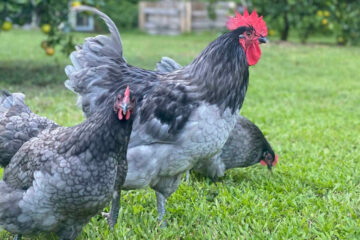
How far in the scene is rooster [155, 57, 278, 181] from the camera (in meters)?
4.72

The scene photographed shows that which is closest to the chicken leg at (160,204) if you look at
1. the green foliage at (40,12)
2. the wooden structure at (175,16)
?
the green foliage at (40,12)

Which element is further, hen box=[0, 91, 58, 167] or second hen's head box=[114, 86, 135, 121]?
hen box=[0, 91, 58, 167]

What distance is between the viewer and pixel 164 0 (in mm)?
23156

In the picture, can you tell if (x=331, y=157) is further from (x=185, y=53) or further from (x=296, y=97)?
(x=185, y=53)

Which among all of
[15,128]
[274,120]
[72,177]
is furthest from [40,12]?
[72,177]

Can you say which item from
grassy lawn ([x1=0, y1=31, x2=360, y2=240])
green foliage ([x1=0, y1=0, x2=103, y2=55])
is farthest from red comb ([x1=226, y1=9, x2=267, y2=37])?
green foliage ([x1=0, y1=0, x2=103, y2=55])

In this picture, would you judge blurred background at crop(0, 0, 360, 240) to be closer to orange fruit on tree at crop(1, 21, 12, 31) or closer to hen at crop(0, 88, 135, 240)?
orange fruit on tree at crop(1, 21, 12, 31)

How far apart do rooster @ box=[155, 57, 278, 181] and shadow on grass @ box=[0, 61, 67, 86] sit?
5.07 meters

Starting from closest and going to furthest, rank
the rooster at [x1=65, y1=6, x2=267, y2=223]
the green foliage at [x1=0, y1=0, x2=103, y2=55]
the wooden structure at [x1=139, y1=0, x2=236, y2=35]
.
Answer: the rooster at [x1=65, y1=6, x2=267, y2=223] < the green foliage at [x1=0, y1=0, x2=103, y2=55] < the wooden structure at [x1=139, y1=0, x2=236, y2=35]

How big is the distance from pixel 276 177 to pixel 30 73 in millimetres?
6557

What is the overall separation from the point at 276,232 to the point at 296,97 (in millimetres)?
5510

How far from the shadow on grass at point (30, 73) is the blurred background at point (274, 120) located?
24 mm

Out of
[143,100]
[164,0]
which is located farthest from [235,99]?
[164,0]

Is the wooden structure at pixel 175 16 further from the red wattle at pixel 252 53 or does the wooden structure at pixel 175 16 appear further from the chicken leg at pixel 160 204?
the chicken leg at pixel 160 204
